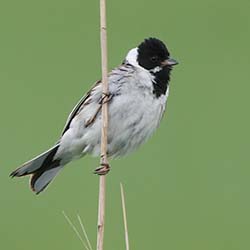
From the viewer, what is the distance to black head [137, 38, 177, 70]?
5.33 meters

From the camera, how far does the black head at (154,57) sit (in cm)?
533

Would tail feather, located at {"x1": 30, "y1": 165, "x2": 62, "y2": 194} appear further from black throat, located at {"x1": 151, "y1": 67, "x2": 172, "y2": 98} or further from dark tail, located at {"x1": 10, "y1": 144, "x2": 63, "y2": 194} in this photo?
black throat, located at {"x1": 151, "y1": 67, "x2": 172, "y2": 98}

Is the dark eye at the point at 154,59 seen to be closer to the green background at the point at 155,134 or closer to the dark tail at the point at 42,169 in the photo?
the dark tail at the point at 42,169

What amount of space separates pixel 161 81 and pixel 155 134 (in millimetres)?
2462

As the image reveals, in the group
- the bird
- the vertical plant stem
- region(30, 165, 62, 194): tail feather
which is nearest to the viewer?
the vertical plant stem

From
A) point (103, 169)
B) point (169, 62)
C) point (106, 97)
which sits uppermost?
point (169, 62)

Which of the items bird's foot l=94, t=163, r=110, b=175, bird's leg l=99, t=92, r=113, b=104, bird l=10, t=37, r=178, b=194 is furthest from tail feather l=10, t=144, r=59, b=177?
bird's foot l=94, t=163, r=110, b=175

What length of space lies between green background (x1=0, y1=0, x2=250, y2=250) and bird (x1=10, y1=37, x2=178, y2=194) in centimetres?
107

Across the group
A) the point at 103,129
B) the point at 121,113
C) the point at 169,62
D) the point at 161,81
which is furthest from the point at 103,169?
the point at 169,62

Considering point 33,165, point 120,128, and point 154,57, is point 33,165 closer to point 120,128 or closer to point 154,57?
point 120,128

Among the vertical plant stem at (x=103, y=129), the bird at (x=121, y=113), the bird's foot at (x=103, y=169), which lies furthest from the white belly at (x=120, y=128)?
the vertical plant stem at (x=103, y=129)

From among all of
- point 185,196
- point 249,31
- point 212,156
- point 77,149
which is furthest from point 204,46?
point 77,149

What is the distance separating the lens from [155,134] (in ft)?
25.3

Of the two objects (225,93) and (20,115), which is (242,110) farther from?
(20,115)
